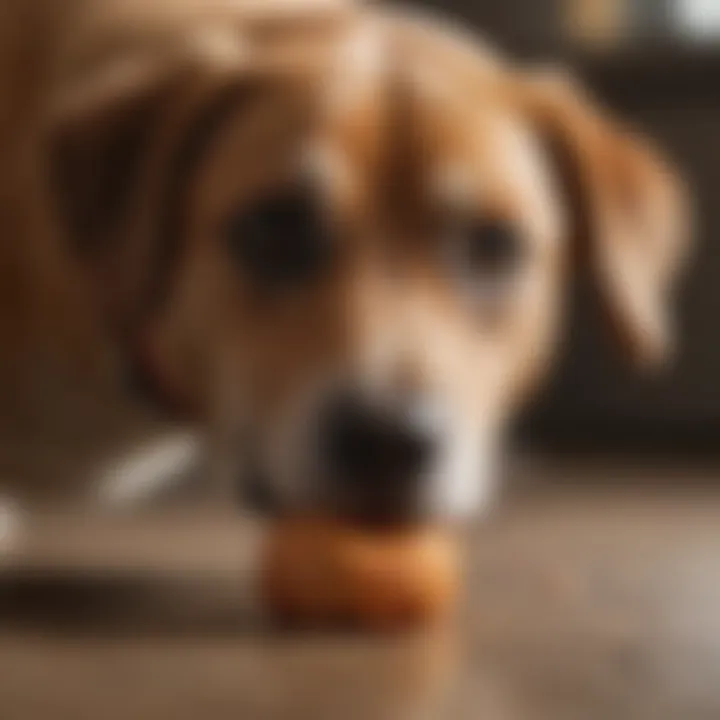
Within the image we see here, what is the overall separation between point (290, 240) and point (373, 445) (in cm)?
19

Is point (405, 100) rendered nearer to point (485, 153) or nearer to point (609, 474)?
point (485, 153)

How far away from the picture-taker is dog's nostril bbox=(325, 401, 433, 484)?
4.21 feet

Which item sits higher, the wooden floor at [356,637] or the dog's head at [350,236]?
the dog's head at [350,236]

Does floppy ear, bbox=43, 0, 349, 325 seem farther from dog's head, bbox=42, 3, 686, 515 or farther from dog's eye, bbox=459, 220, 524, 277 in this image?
dog's eye, bbox=459, 220, 524, 277

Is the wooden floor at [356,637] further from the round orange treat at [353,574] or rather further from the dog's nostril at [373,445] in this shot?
the dog's nostril at [373,445]

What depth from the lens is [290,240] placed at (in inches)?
53.8

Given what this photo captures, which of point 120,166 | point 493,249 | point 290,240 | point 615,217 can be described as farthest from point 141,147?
point 615,217

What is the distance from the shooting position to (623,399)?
8.59 feet

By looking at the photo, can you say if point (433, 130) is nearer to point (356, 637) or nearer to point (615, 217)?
point (615, 217)

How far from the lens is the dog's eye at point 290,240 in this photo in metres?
1.37

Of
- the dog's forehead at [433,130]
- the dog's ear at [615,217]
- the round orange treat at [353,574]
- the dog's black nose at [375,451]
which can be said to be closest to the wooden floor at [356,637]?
the round orange treat at [353,574]

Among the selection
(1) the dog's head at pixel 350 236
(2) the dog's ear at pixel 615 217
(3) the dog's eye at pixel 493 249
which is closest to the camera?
(1) the dog's head at pixel 350 236

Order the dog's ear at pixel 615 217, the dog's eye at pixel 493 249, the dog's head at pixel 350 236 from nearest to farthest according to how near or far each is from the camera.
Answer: the dog's head at pixel 350 236 < the dog's eye at pixel 493 249 < the dog's ear at pixel 615 217

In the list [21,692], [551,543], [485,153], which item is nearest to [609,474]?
[551,543]
